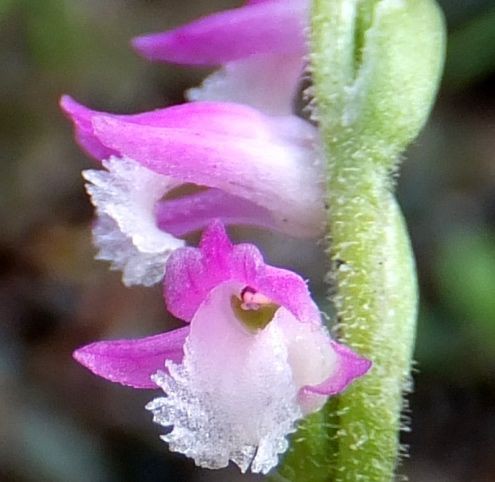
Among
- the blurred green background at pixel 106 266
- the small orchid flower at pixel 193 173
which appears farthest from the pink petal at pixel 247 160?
the blurred green background at pixel 106 266

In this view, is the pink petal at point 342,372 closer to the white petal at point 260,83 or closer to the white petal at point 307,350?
the white petal at point 307,350

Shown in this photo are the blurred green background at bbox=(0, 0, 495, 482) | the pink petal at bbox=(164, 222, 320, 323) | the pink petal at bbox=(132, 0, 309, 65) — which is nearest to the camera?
the pink petal at bbox=(164, 222, 320, 323)

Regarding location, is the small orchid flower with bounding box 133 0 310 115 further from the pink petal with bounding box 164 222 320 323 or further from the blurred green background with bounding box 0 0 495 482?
the blurred green background with bounding box 0 0 495 482

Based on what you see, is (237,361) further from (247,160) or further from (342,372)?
(247,160)

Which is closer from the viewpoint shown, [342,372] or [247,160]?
[342,372]

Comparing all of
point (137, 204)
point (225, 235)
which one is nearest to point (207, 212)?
point (137, 204)

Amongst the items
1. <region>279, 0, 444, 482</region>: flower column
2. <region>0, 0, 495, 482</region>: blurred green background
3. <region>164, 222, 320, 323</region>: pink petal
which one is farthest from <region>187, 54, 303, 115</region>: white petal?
<region>0, 0, 495, 482</region>: blurred green background

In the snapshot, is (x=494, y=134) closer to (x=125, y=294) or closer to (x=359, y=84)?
(x=125, y=294)

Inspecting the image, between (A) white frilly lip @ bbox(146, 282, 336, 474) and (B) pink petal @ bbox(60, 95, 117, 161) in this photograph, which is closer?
(A) white frilly lip @ bbox(146, 282, 336, 474)
